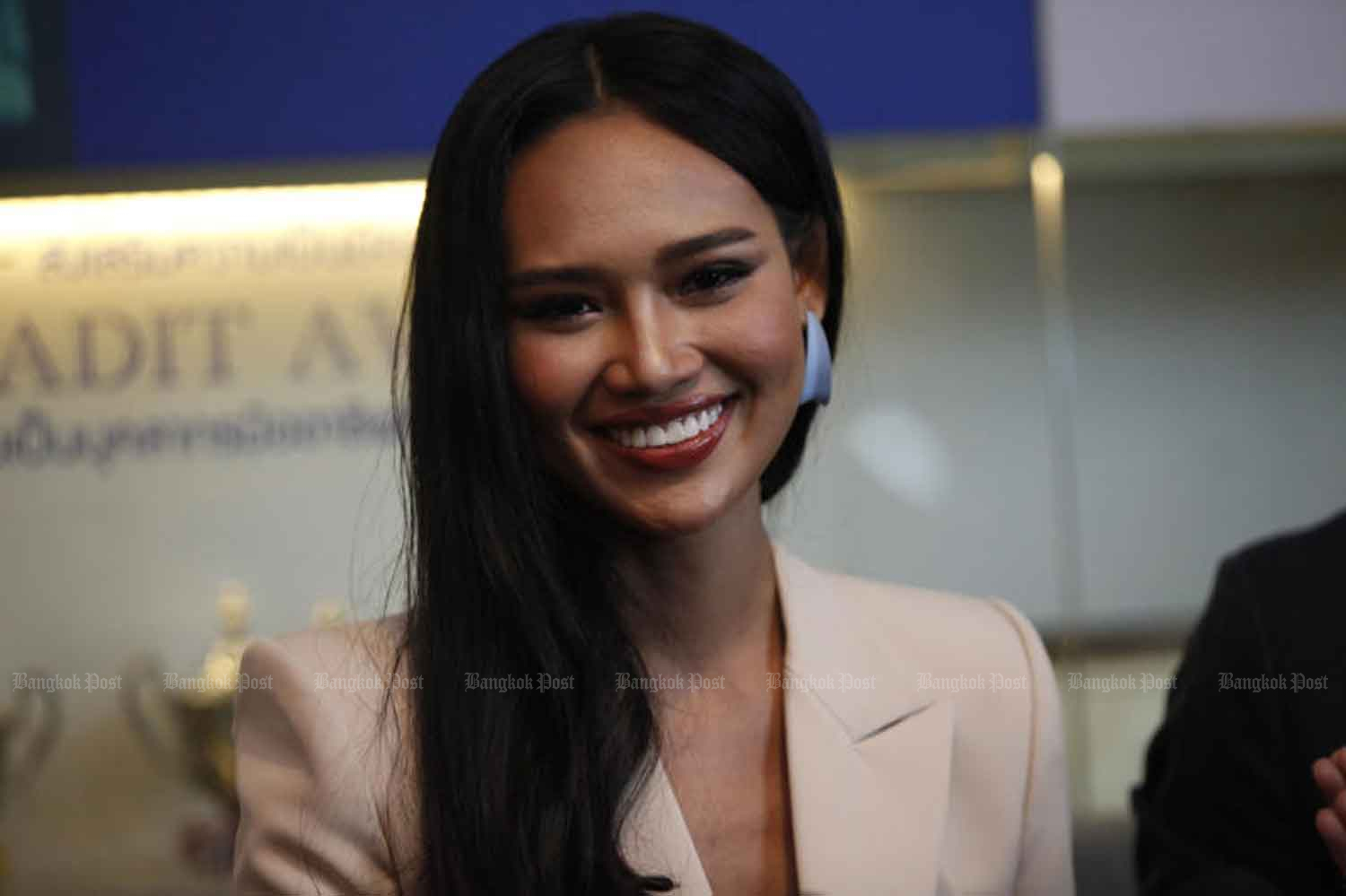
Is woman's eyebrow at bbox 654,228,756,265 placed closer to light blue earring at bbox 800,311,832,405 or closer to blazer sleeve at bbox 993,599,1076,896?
light blue earring at bbox 800,311,832,405

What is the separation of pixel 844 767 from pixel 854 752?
0.9 inches

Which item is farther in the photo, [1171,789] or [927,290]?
[927,290]

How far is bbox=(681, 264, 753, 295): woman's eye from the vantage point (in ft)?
4.19

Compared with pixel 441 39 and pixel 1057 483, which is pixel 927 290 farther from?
pixel 441 39

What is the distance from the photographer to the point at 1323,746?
59.1 inches

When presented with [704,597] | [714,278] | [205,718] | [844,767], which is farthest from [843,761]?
[205,718]

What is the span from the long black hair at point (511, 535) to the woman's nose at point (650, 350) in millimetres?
87

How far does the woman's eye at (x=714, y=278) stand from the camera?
4.19 ft

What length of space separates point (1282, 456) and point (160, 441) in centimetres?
201

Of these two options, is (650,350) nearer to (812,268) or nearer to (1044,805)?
(812,268)

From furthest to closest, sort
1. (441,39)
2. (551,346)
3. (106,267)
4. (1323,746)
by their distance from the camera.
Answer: (106,267)
(441,39)
(1323,746)
(551,346)

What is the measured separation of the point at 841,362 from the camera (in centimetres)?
285

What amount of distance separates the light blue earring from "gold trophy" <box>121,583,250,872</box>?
5.95 feet

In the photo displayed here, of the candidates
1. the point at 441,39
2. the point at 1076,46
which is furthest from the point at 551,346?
the point at 1076,46
